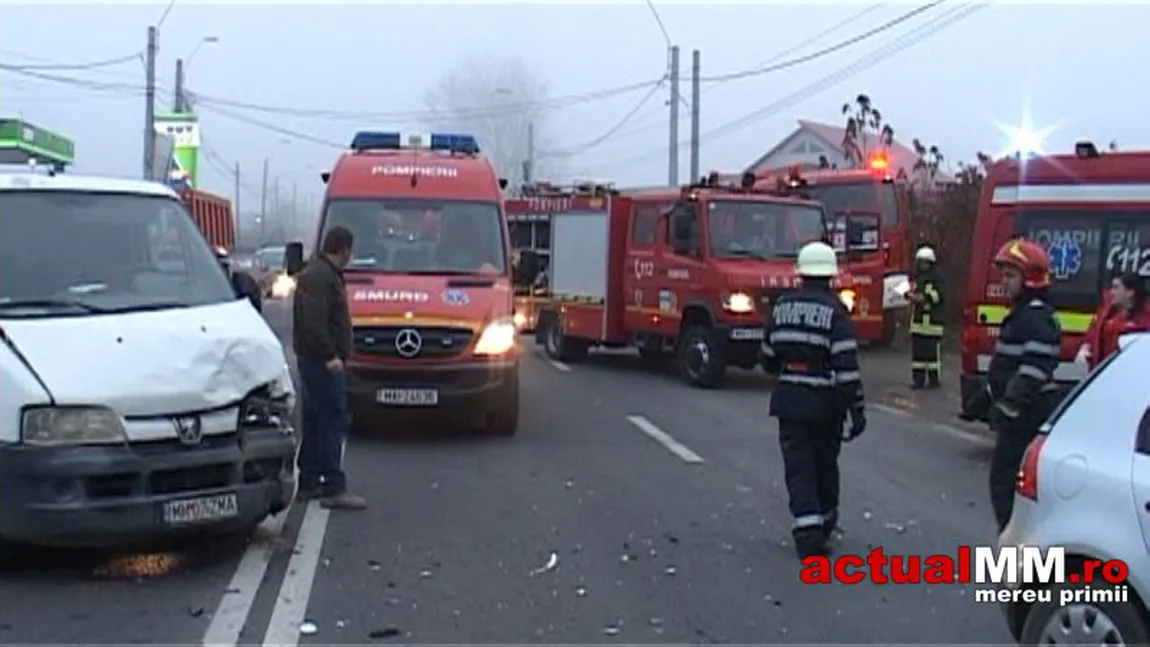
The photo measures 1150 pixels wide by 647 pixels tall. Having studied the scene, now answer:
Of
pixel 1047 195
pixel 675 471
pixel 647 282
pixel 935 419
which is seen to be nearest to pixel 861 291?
pixel 647 282

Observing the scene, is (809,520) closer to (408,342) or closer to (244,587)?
(244,587)

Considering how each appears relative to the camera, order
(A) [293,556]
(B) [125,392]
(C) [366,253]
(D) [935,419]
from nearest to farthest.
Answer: (B) [125,392] < (A) [293,556] < (C) [366,253] < (D) [935,419]

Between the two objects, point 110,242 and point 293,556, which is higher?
point 110,242

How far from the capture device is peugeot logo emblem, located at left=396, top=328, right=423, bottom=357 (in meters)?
12.3

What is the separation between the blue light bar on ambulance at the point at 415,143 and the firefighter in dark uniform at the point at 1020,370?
25.4 feet

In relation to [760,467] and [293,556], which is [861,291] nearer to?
[760,467]

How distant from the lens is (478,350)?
12.4 metres

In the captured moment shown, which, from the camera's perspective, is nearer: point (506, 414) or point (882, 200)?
point (506, 414)

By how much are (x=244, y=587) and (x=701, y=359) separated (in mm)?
10996

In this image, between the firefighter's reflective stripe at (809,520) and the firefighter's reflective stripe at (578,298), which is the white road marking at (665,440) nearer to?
the firefighter's reflective stripe at (809,520)

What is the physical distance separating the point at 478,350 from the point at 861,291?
30.0 ft

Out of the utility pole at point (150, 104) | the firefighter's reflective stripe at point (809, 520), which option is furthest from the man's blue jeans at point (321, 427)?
the utility pole at point (150, 104)

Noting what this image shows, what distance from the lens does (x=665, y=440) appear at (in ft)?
43.4

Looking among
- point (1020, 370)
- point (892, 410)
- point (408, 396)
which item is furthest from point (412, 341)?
point (892, 410)
